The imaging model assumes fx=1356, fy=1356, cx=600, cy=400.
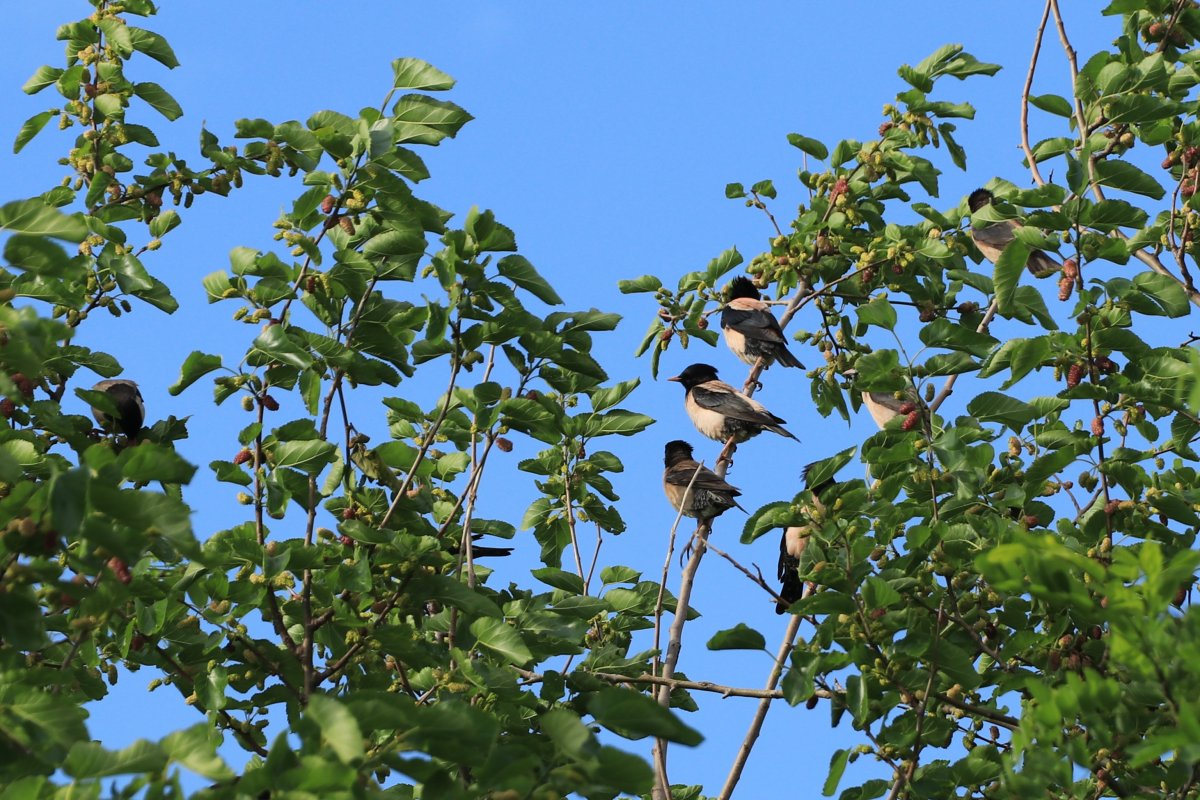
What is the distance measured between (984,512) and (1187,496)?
1.25m

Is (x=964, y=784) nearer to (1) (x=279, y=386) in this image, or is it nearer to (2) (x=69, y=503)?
(1) (x=279, y=386)

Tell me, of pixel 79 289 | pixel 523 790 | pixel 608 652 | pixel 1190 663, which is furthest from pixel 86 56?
pixel 1190 663

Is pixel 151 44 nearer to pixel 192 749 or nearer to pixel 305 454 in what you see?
pixel 305 454

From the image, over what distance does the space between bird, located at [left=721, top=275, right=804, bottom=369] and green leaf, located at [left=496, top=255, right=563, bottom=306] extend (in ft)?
14.0

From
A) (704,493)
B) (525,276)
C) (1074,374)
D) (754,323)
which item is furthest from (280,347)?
(754,323)

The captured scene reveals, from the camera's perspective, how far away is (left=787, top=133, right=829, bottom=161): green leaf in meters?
8.50

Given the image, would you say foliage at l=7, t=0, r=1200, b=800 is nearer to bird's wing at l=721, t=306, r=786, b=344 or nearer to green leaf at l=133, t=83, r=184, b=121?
green leaf at l=133, t=83, r=184, b=121

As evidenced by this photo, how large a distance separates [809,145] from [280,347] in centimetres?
446

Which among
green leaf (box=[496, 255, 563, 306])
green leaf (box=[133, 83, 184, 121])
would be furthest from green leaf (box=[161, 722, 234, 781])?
green leaf (box=[133, 83, 184, 121])

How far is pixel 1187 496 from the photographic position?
653 centimetres

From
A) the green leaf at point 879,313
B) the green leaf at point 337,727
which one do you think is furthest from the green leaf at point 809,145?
the green leaf at point 337,727

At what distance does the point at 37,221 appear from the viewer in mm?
3773

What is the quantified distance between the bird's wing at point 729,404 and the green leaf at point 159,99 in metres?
5.43

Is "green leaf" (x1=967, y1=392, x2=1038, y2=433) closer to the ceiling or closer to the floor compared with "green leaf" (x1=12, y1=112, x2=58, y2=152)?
closer to the floor
